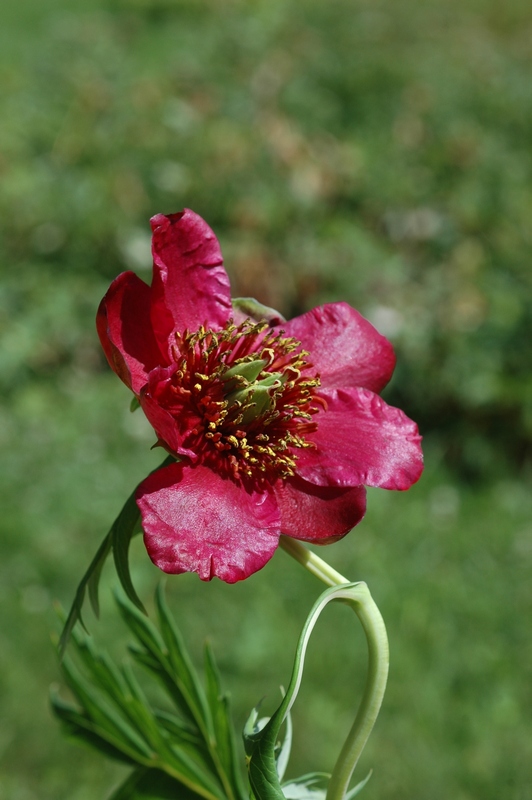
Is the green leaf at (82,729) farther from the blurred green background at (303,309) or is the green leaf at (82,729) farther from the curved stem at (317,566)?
the blurred green background at (303,309)

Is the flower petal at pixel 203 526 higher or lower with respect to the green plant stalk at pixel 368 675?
higher

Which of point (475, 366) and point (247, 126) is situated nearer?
point (475, 366)

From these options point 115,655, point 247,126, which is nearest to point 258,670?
point 115,655

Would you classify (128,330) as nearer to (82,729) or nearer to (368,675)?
(368,675)

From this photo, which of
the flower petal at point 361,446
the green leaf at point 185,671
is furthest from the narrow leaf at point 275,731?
the green leaf at point 185,671

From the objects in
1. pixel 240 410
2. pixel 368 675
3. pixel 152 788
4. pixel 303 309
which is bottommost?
pixel 303 309

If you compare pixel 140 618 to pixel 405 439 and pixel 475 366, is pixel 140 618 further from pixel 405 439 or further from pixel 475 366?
pixel 475 366

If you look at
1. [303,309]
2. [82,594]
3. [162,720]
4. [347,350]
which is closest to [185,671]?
[162,720]
